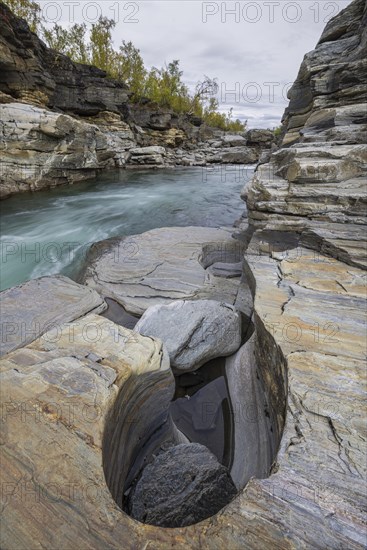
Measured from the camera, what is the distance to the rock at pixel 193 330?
317 cm

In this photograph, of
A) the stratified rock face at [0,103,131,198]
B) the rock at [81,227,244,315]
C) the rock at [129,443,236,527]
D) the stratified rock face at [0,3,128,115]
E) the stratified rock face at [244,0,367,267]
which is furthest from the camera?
the stratified rock face at [0,3,128,115]

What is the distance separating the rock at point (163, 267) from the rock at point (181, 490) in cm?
249

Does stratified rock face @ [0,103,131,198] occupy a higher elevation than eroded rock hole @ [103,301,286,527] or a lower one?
higher

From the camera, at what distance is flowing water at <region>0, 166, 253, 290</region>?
6.70m

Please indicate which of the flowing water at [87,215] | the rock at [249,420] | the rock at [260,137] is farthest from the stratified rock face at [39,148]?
the rock at [260,137]

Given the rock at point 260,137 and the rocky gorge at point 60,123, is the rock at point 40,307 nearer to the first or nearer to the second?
the rocky gorge at point 60,123

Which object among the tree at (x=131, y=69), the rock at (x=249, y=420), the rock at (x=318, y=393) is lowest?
the rock at (x=249, y=420)

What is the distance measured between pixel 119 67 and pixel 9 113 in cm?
2421

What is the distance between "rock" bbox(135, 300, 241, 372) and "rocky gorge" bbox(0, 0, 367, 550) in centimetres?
2

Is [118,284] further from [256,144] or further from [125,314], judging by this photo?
[256,144]

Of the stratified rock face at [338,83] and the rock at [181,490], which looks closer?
the rock at [181,490]

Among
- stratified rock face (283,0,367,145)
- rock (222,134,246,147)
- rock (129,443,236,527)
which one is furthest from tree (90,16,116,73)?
rock (129,443,236,527)

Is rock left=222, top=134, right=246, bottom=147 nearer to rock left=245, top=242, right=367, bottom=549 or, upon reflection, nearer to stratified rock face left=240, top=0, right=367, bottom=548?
stratified rock face left=240, top=0, right=367, bottom=548

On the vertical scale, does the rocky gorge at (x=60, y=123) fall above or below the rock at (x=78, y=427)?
above
